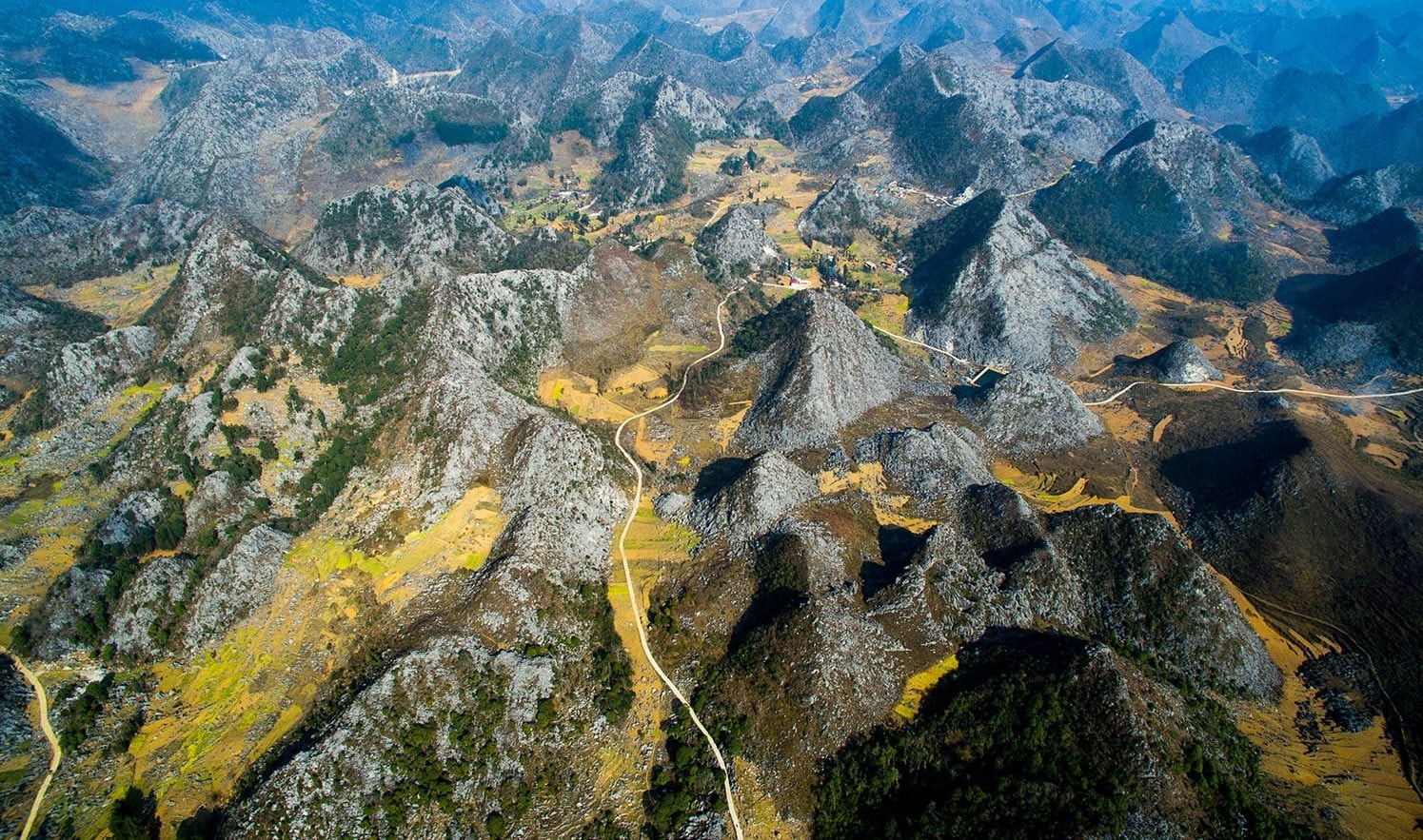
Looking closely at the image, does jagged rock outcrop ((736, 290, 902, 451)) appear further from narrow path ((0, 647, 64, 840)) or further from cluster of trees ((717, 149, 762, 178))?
cluster of trees ((717, 149, 762, 178))

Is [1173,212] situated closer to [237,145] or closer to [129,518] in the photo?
[129,518]

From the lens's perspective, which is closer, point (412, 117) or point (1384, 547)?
point (1384, 547)

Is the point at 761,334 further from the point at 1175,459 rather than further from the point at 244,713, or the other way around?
the point at 244,713

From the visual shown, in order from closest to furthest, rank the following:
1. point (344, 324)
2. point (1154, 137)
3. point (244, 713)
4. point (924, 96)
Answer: point (244, 713) → point (344, 324) → point (1154, 137) → point (924, 96)

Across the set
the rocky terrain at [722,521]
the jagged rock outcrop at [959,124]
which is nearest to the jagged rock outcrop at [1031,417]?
the rocky terrain at [722,521]

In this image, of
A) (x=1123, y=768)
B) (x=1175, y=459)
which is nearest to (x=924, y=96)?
(x=1175, y=459)

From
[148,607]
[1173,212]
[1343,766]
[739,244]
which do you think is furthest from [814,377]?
[1173,212]

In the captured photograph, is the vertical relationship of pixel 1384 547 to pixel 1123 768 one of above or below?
below

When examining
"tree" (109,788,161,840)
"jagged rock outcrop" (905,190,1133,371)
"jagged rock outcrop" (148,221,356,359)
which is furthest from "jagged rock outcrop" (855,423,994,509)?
"jagged rock outcrop" (148,221,356,359)
